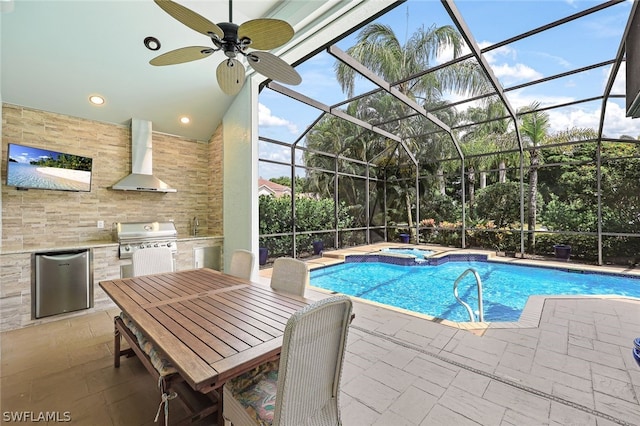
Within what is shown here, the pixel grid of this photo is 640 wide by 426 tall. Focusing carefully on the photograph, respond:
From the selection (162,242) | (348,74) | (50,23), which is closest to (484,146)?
(348,74)

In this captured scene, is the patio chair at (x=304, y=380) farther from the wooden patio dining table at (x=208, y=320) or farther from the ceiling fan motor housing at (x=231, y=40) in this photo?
the ceiling fan motor housing at (x=231, y=40)

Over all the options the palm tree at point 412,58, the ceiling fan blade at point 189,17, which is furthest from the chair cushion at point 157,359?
the palm tree at point 412,58

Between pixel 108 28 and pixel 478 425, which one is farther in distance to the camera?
pixel 108 28

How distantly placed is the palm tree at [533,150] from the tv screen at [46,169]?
9371 mm

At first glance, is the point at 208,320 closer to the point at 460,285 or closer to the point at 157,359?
the point at 157,359

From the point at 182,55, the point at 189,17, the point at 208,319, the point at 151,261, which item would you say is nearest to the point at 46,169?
the point at 151,261

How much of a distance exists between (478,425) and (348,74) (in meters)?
7.88

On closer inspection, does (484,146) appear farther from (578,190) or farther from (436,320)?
(436,320)

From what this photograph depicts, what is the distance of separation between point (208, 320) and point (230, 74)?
204 centimetres

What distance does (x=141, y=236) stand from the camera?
163 inches

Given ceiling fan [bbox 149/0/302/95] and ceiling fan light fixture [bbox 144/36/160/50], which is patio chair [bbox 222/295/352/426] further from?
ceiling fan light fixture [bbox 144/36/160/50]

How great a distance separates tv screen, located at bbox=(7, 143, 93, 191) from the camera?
11.2ft

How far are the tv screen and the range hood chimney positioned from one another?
20.1 inches

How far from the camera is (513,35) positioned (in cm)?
365
